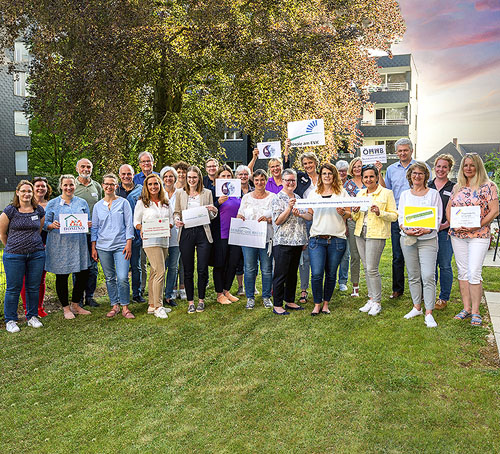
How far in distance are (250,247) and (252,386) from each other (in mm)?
2867

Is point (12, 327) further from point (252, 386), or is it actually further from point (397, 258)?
point (397, 258)

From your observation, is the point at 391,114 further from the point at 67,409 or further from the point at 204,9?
the point at 67,409

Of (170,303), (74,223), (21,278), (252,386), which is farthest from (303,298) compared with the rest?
(21,278)

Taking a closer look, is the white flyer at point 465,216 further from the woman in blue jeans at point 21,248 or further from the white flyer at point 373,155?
the woman in blue jeans at point 21,248

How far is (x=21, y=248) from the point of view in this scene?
20.8 feet

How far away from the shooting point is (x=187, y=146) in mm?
14297

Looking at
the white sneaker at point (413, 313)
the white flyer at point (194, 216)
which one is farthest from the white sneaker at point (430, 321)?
the white flyer at point (194, 216)

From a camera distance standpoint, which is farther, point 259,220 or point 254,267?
point 254,267

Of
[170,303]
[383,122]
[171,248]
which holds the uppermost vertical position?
[383,122]

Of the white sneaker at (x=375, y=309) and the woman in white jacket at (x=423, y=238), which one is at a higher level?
the woman in white jacket at (x=423, y=238)

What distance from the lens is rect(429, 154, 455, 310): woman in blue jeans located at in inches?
259

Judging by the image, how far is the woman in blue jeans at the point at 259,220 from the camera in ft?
22.6

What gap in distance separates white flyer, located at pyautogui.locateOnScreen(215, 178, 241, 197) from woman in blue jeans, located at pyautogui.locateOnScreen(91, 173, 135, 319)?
1369mm

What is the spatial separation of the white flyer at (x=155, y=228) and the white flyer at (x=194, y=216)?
313mm
